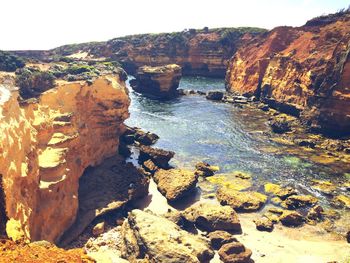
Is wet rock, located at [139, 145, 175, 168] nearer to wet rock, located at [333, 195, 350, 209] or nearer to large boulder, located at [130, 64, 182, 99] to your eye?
wet rock, located at [333, 195, 350, 209]

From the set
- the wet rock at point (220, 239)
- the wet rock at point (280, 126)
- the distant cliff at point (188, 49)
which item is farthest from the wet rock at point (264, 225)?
the distant cliff at point (188, 49)

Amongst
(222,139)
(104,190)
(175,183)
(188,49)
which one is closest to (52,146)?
(104,190)

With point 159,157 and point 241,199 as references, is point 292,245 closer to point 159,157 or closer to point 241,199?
point 241,199

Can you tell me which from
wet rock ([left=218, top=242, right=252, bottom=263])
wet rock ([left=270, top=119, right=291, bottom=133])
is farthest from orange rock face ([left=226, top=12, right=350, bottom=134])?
wet rock ([left=218, top=242, right=252, bottom=263])

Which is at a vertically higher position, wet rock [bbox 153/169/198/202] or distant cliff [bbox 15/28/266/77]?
distant cliff [bbox 15/28/266/77]

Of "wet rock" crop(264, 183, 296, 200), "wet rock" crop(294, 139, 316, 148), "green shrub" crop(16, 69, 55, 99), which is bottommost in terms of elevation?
"wet rock" crop(264, 183, 296, 200)

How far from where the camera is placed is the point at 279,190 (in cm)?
4056

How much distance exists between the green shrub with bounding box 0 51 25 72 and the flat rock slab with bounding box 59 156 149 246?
1827cm

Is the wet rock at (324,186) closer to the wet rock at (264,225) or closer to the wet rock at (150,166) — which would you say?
the wet rock at (264,225)

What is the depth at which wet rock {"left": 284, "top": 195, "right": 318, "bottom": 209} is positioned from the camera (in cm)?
3741

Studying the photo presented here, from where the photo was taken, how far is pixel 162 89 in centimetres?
8969

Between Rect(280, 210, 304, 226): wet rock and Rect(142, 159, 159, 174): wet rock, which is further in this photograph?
Rect(142, 159, 159, 174): wet rock

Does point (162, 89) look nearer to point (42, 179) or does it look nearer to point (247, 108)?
point (247, 108)

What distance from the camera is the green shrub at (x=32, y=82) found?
126 ft
